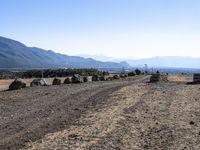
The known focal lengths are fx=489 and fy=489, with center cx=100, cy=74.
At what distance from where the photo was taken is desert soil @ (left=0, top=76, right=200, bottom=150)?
494 inches

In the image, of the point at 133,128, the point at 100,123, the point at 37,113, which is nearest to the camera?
the point at 133,128

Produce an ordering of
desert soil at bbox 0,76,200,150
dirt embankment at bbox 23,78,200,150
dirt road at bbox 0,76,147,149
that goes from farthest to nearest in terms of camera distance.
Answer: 1. dirt road at bbox 0,76,147,149
2. desert soil at bbox 0,76,200,150
3. dirt embankment at bbox 23,78,200,150

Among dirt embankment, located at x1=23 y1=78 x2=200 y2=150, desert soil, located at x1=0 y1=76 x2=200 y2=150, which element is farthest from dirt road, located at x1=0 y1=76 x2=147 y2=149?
dirt embankment, located at x1=23 y1=78 x2=200 y2=150

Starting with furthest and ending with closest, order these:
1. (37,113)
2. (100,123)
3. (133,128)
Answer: (37,113) → (100,123) → (133,128)

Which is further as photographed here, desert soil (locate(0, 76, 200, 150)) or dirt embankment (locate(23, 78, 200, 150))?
desert soil (locate(0, 76, 200, 150))

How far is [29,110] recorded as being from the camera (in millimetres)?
19359

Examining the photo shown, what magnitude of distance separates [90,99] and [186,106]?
496cm

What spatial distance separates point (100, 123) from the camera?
15500 mm

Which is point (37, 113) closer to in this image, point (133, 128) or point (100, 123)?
point (100, 123)

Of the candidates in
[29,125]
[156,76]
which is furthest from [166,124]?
[156,76]

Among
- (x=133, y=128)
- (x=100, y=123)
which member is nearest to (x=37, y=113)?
(x=100, y=123)

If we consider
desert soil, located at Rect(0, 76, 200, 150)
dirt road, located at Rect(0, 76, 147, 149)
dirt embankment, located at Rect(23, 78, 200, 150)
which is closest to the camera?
dirt embankment, located at Rect(23, 78, 200, 150)

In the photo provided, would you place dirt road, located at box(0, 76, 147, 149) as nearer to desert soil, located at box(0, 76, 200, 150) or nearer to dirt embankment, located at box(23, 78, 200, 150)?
desert soil, located at box(0, 76, 200, 150)

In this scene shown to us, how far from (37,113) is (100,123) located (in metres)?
3.59
